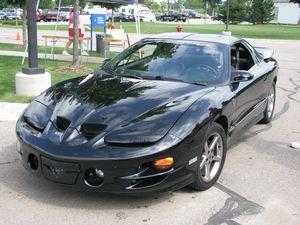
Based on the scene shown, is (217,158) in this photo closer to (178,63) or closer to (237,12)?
(178,63)

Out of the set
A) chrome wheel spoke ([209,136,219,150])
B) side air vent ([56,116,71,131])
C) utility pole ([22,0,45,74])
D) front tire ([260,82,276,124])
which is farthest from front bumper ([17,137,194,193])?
utility pole ([22,0,45,74])

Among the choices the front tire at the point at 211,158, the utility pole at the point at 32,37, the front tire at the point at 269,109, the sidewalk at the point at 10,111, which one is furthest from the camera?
the utility pole at the point at 32,37

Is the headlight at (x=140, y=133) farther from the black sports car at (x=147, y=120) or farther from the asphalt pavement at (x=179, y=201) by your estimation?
the asphalt pavement at (x=179, y=201)

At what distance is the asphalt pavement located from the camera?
A: 368cm

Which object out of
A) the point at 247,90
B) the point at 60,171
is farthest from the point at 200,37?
the point at 60,171

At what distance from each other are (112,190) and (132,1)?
10608 mm

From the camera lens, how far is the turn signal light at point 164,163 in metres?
3.59

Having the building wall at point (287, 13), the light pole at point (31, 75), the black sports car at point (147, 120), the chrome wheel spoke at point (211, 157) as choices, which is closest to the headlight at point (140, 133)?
the black sports car at point (147, 120)

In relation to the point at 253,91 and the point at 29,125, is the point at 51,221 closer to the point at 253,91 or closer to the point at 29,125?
the point at 29,125

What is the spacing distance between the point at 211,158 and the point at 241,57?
2163 millimetres

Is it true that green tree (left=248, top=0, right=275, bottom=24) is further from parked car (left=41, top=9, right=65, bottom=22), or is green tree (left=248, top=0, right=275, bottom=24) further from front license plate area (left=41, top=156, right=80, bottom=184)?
front license plate area (left=41, top=156, right=80, bottom=184)

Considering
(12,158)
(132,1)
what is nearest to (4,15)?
(132,1)

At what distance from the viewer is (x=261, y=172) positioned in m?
4.88

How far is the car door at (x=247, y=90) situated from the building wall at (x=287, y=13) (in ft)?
271
